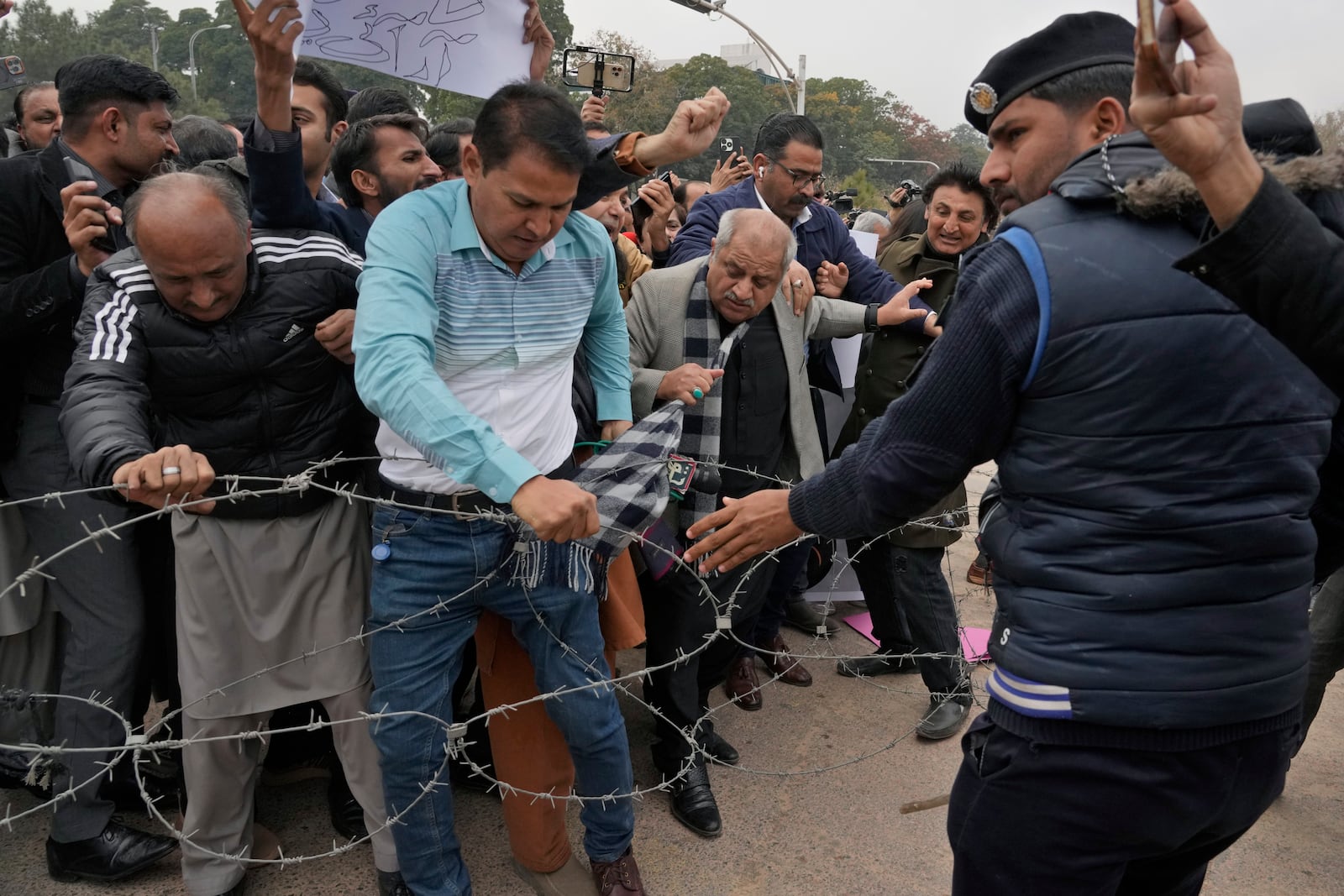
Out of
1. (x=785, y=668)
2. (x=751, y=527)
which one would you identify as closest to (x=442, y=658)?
(x=751, y=527)

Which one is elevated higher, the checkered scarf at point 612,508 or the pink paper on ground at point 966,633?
the checkered scarf at point 612,508

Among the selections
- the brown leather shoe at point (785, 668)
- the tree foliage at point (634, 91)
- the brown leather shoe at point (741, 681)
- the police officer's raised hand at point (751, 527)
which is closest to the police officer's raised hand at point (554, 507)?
the police officer's raised hand at point (751, 527)

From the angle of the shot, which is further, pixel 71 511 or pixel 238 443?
pixel 71 511

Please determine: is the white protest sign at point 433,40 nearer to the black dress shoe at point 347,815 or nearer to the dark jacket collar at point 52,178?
the dark jacket collar at point 52,178

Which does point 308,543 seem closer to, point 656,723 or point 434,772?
point 434,772

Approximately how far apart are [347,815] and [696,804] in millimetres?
1165

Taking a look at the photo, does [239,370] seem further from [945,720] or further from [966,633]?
[966,633]

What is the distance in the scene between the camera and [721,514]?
2162 mm

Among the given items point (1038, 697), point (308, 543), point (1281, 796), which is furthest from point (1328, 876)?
point (308, 543)

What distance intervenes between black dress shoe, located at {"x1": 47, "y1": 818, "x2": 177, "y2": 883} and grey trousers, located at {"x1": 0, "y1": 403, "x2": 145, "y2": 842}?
0.10 feet

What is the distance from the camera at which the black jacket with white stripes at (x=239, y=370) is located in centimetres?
234

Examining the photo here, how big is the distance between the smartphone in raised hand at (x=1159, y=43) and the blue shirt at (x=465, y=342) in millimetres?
1287

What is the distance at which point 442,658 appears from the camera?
8.49ft

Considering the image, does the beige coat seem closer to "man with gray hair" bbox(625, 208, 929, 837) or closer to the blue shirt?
"man with gray hair" bbox(625, 208, 929, 837)
